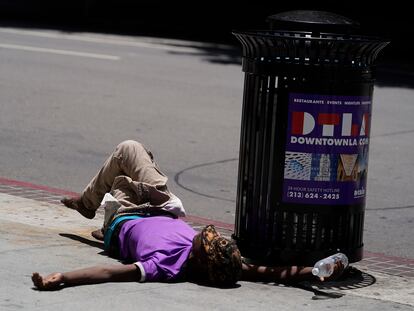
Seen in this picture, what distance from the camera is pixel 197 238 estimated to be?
20.6 ft

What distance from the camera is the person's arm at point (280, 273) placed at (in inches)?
254

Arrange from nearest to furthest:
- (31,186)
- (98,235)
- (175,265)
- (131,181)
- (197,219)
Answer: (175,265) < (131,181) < (98,235) < (197,219) < (31,186)

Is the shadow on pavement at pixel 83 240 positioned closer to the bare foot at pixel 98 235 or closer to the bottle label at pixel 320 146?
the bare foot at pixel 98 235

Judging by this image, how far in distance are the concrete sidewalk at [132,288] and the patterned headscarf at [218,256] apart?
0.10m

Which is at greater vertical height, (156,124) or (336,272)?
(156,124)

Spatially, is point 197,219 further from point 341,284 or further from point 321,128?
point 321,128

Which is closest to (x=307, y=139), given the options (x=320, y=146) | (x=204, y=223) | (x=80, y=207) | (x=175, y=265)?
(x=320, y=146)

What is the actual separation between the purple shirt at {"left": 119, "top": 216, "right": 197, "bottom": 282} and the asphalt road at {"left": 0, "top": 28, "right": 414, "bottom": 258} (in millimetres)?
2099

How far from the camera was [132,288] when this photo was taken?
20.0 ft

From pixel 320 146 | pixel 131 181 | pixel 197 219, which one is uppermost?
pixel 320 146

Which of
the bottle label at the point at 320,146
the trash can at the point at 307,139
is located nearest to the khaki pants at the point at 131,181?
the trash can at the point at 307,139

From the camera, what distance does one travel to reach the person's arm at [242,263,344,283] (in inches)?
254

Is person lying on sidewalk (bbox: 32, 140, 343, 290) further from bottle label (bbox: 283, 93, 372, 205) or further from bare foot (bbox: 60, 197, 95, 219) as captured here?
bottle label (bbox: 283, 93, 372, 205)

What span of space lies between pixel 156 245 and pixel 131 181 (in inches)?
31.7
